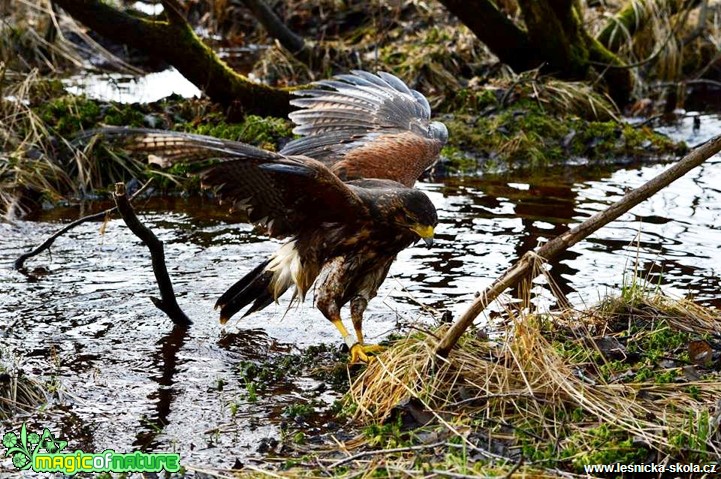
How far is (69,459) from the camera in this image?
13.5ft

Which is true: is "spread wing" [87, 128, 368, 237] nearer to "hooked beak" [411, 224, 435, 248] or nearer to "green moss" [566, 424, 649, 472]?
"hooked beak" [411, 224, 435, 248]

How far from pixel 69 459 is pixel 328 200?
5.95 feet

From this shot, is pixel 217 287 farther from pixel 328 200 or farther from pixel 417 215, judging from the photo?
pixel 417 215

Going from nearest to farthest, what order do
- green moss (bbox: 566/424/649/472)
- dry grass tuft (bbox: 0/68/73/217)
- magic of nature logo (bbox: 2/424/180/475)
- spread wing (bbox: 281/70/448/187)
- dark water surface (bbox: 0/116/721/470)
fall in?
green moss (bbox: 566/424/649/472), magic of nature logo (bbox: 2/424/180/475), dark water surface (bbox: 0/116/721/470), spread wing (bbox: 281/70/448/187), dry grass tuft (bbox: 0/68/73/217)

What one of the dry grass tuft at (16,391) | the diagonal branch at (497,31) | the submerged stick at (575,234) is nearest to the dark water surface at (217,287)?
the dry grass tuft at (16,391)

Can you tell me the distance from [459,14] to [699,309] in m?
5.33

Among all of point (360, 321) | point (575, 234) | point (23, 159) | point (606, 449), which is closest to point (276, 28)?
point (23, 159)

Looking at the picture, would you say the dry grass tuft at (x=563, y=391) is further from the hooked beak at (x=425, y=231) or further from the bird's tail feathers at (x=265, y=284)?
the bird's tail feathers at (x=265, y=284)

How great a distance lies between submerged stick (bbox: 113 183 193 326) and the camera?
16.0ft

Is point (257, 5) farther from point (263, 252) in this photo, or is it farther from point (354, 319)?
point (354, 319)

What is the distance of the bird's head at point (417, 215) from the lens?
5.18 m

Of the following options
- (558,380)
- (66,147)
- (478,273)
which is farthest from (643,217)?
(66,147)

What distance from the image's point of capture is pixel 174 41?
896 cm

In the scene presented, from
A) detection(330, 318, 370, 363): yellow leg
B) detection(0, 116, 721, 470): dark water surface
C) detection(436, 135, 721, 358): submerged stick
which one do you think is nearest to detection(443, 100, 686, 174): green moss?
detection(0, 116, 721, 470): dark water surface
